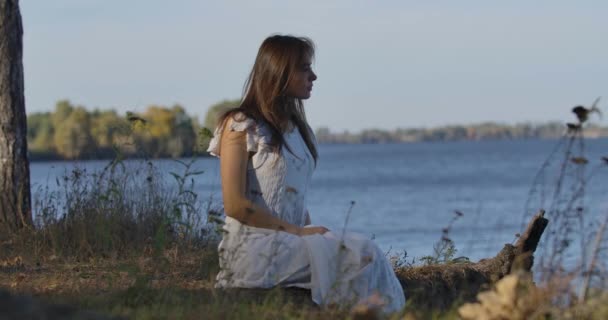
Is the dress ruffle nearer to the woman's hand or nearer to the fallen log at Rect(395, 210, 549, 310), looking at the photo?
the woman's hand

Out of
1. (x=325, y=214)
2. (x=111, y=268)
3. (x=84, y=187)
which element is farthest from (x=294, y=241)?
(x=325, y=214)

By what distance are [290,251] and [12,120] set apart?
4.76m

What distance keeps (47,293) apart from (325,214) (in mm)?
36529

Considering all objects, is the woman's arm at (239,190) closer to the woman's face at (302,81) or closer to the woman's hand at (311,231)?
the woman's hand at (311,231)

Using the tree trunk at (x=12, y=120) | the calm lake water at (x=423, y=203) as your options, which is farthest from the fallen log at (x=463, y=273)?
the tree trunk at (x=12, y=120)

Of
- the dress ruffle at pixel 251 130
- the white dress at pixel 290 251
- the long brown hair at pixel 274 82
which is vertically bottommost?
the white dress at pixel 290 251

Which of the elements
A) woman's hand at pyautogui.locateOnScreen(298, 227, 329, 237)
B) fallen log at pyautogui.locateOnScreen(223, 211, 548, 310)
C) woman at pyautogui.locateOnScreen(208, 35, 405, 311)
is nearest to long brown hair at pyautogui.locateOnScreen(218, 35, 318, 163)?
woman at pyautogui.locateOnScreen(208, 35, 405, 311)

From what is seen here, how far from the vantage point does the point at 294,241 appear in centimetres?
566

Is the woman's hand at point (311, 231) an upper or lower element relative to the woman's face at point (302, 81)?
lower

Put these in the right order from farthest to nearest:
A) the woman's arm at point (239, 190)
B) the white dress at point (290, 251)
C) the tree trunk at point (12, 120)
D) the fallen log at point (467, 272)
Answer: the tree trunk at point (12, 120) < the fallen log at point (467, 272) < the woman's arm at point (239, 190) < the white dress at point (290, 251)

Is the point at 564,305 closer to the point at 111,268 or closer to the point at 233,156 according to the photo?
the point at 233,156

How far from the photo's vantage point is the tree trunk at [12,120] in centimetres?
944

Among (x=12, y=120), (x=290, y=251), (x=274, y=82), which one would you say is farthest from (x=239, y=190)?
(x=12, y=120)

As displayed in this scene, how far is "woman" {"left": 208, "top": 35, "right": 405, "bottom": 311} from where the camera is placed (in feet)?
18.3
